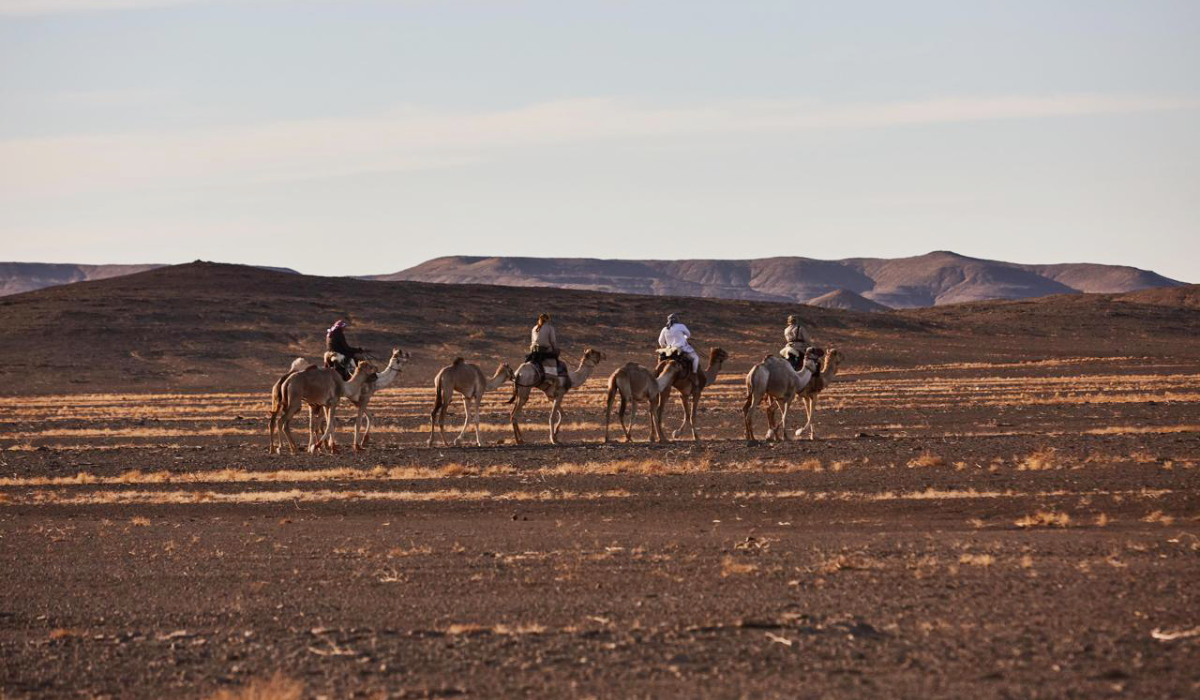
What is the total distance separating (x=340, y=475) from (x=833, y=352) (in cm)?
1152

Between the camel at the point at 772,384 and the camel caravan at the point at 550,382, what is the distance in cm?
2

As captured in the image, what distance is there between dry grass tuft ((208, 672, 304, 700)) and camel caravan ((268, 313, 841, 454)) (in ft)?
60.9

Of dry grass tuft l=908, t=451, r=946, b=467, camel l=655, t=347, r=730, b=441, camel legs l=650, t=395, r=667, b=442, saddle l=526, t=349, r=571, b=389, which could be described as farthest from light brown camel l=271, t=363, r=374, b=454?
dry grass tuft l=908, t=451, r=946, b=467

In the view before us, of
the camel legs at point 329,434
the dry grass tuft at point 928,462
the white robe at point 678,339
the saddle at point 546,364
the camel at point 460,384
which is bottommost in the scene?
the camel legs at point 329,434

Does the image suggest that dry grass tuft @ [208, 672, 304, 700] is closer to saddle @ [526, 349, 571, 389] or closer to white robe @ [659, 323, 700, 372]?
saddle @ [526, 349, 571, 389]

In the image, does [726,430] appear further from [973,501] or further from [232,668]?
[232,668]

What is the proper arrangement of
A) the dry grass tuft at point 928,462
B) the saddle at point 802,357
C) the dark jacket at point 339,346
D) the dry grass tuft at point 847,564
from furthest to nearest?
the saddle at point 802,357, the dark jacket at point 339,346, the dry grass tuft at point 928,462, the dry grass tuft at point 847,564

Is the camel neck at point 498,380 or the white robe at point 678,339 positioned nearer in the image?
the white robe at point 678,339

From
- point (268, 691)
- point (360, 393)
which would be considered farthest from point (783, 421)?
point (268, 691)

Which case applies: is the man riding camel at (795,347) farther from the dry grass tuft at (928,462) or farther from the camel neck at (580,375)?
the dry grass tuft at (928,462)

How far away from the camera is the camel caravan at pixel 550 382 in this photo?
2859 cm

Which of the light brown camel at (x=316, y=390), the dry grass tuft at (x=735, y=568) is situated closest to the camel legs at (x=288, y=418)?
the light brown camel at (x=316, y=390)

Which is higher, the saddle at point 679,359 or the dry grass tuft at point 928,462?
the saddle at point 679,359

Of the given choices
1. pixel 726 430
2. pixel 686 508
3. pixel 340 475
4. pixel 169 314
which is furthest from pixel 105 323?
pixel 686 508
